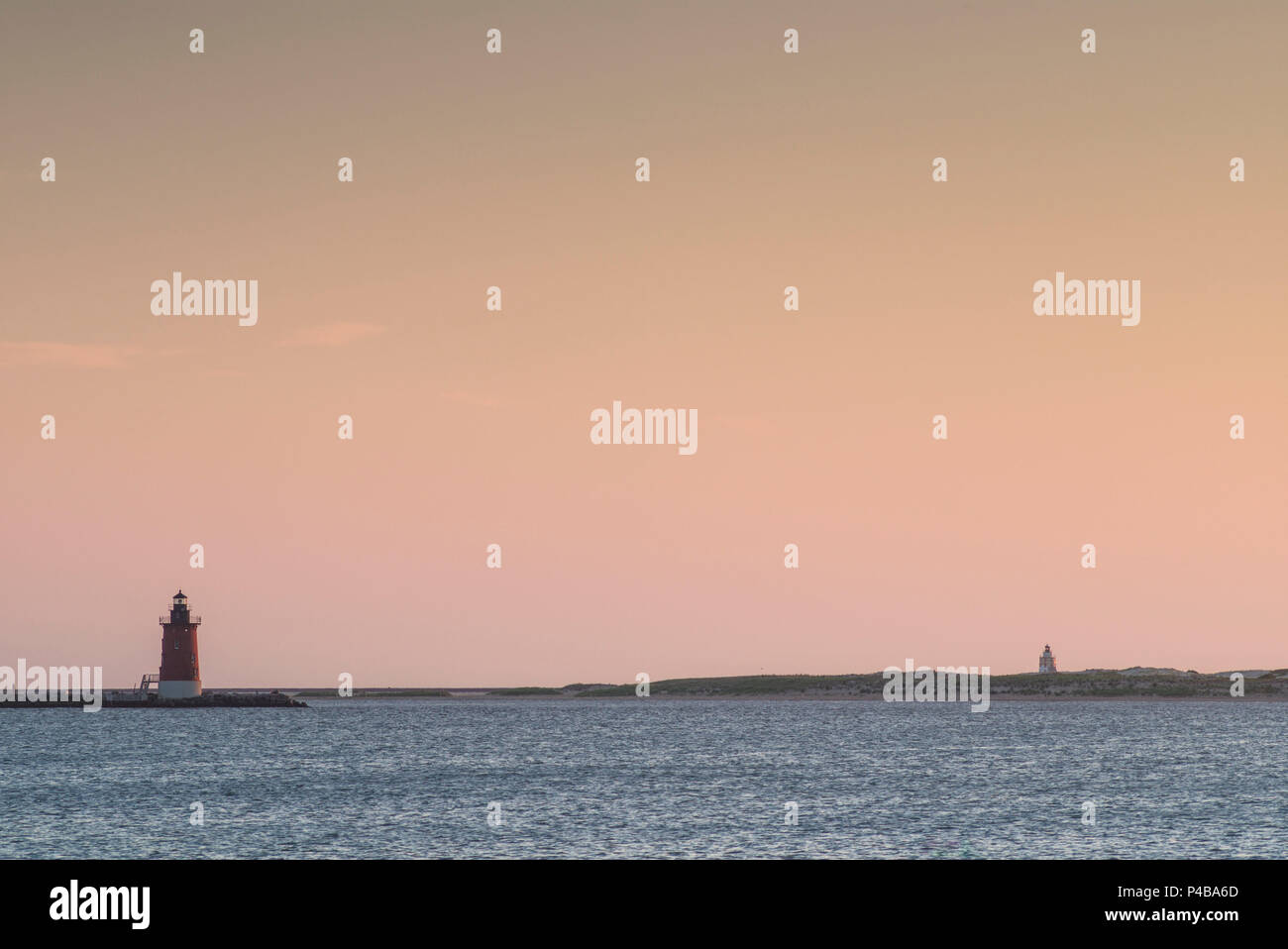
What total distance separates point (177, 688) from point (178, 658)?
3.74 m

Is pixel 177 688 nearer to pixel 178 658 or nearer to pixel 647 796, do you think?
pixel 178 658

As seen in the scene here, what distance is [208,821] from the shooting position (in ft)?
183

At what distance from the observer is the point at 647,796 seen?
214 ft

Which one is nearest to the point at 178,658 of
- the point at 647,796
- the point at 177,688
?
the point at 177,688

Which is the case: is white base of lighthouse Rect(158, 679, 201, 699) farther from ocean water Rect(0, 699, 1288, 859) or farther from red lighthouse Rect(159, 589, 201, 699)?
ocean water Rect(0, 699, 1288, 859)

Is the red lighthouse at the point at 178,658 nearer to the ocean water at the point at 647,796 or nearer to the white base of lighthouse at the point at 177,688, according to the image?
the white base of lighthouse at the point at 177,688

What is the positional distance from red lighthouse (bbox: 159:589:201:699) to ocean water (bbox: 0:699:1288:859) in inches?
1183

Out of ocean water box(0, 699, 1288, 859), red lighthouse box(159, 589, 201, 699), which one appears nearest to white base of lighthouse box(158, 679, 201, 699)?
red lighthouse box(159, 589, 201, 699)

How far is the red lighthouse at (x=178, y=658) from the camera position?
512ft

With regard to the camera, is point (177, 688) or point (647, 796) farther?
point (177, 688)
